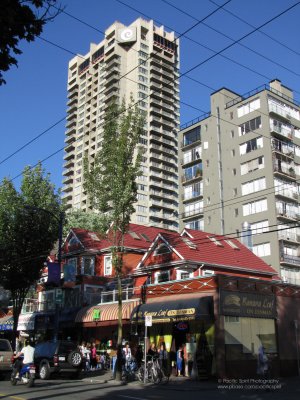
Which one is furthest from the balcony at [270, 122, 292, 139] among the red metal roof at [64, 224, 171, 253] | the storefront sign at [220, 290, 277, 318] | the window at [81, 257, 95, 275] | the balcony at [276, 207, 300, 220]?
the storefront sign at [220, 290, 277, 318]

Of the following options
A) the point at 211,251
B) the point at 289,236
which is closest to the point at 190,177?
the point at 289,236

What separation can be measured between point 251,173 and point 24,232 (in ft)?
110

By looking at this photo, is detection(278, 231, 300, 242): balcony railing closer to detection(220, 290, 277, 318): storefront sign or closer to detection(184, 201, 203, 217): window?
detection(184, 201, 203, 217): window

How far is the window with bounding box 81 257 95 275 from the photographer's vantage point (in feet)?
131

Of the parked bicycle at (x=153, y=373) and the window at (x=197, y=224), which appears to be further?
the window at (x=197, y=224)

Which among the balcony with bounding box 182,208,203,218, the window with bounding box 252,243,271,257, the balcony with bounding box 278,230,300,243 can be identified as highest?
the balcony with bounding box 182,208,203,218

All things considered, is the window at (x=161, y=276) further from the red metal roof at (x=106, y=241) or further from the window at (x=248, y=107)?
the window at (x=248, y=107)

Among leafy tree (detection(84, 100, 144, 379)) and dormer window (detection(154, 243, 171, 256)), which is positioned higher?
leafy tree (detection(84, 100, 144, 379))

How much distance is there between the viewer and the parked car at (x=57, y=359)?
857 inches

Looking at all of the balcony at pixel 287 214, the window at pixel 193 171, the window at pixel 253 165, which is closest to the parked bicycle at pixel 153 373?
the balcony at pixel 287 214

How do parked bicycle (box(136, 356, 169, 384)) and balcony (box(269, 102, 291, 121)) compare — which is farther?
balcony (box(269, 102, 291, 121))

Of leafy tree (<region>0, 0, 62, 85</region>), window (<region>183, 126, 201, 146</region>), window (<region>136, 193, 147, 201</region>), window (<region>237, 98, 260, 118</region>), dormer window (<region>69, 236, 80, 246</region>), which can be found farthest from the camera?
window (<region>136, 193, 147, 201</region>)

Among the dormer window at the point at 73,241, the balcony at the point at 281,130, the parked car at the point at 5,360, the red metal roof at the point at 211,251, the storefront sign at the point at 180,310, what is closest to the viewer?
the parked car at the point at 5,360

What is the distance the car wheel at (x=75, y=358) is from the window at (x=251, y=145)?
1635 inches
